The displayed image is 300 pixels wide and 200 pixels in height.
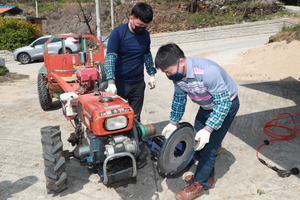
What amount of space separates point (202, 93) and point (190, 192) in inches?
44.3

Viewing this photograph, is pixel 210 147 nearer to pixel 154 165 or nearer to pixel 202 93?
pixel 202 93

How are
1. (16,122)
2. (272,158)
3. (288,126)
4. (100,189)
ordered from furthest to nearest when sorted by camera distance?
1. (16,122)
2. (288,126)
3. (272,158)
4. (100,189)

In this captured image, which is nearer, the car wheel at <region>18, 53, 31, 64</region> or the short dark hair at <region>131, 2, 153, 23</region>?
the short dark hair at <region>131, 2, 153, 23</region>

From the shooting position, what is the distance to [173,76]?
255 centimetres

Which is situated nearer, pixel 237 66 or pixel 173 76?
pixel 173 76

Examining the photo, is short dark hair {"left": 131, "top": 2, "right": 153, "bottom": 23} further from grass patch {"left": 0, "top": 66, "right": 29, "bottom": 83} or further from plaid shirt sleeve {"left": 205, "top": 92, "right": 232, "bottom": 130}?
grass patch {"left": 0, "top": 66, "right": 29, "bottom": 83}

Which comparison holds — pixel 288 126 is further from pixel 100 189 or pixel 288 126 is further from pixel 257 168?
pixel 100 189

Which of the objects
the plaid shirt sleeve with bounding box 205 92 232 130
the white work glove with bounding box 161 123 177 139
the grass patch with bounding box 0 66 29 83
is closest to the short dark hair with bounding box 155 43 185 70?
the plaid shirt sleeve with bounding box 205 92 232 130

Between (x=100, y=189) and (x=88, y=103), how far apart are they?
1053mm

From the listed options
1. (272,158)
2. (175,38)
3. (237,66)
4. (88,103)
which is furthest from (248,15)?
(88,103)

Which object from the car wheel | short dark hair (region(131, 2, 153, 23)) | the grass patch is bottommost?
the car wheel

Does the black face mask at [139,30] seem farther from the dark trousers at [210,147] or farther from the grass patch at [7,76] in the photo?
the grass patch at [7,76]

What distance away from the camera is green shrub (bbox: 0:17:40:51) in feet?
59.5

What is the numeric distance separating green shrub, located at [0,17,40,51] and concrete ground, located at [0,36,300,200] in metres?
13.3
